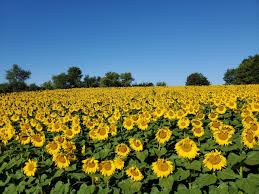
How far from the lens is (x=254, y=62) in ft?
336

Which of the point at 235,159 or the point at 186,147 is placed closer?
the point at 235,159

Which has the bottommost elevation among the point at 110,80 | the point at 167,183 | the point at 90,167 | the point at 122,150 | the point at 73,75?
the point at 167,183

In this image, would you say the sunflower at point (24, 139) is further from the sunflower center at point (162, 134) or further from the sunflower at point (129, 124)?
the sunflower center at point (162, 134)

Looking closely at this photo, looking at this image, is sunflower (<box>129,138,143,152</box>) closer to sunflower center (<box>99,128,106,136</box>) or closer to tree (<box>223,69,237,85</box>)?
sunflower center (<box>99,128,106,136</box>)

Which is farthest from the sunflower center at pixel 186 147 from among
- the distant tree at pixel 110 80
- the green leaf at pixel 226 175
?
the distant tree at pixel 110 80

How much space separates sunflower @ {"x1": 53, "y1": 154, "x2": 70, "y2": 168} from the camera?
721 cm

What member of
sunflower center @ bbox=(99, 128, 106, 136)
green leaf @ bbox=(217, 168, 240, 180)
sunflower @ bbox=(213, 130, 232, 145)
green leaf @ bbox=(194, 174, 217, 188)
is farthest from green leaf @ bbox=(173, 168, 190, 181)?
sunflower center @ bbox=(99, 128, 106, 136)

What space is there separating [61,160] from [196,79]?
89552 mm

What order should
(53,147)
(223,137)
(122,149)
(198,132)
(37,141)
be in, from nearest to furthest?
(223,137), (122,149), (53,147), (198,132), (37,141)

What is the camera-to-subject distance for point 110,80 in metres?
78.1

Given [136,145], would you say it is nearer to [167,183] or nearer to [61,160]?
[61,160]

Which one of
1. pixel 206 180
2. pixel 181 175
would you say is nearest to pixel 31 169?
pixel 181 175

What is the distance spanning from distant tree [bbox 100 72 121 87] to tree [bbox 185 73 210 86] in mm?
20913

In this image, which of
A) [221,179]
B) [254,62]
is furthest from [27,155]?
[254,62]
